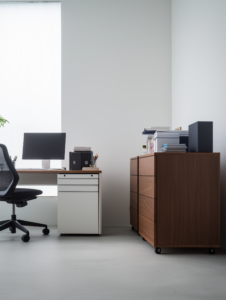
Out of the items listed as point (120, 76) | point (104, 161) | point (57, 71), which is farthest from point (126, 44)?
point (104, 161)

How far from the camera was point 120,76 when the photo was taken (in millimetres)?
4078

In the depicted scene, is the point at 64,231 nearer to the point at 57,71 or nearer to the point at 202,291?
the point at 202,291

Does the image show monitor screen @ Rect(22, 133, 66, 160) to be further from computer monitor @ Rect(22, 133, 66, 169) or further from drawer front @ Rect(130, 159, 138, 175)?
drawer front @ Rect(130, 159, 138, 175)

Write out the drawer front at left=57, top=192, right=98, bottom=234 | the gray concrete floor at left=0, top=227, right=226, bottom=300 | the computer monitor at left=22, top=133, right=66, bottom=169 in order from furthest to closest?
1. the computer monitor at left=22, top=133, right=66, bottom=169
2. the drawer front at left=57, top=192, right=98, bottom=234
3. the gray concrete floor at left=0, top=227, right=226, bottom=300

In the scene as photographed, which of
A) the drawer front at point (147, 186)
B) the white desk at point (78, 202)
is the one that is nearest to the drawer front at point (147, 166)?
the drawer front at point (147, 186)

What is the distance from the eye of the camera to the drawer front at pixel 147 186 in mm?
2535

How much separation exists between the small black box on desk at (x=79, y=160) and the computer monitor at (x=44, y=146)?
210mm

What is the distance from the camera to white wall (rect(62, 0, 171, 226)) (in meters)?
4.07

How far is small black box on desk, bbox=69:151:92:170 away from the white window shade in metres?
0.87

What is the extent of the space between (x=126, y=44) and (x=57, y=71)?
3.57 feet

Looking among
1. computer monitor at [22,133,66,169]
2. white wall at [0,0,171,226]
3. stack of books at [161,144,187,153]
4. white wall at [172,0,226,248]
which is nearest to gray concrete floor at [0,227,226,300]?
white wall at [172,0,226,248]

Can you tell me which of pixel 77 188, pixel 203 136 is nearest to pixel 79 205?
pixel 77 188

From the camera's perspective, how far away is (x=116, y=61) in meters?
4.08

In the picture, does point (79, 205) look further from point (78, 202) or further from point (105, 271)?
point (105, 271)
